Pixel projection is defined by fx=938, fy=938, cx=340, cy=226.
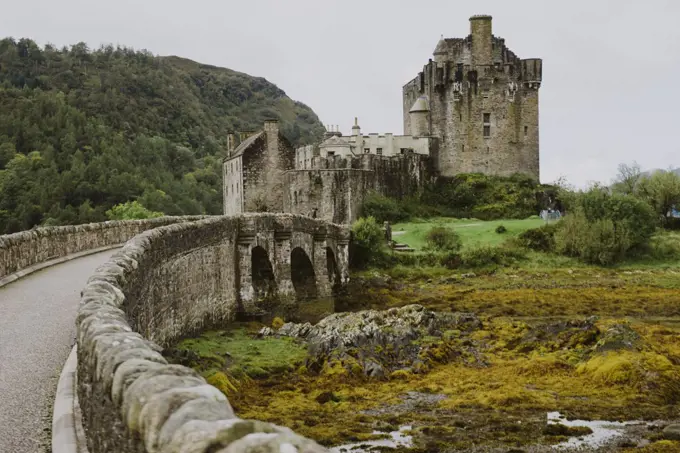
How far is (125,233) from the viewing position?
28.8m

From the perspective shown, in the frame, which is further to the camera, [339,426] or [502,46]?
[502,46]

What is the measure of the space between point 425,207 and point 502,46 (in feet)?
42.0

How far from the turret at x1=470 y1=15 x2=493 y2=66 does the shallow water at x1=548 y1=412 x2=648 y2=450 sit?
41.5m

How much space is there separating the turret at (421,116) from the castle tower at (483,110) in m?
0.12

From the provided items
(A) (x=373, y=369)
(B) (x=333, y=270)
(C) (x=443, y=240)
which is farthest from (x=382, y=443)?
(C) (x=443, y=240)

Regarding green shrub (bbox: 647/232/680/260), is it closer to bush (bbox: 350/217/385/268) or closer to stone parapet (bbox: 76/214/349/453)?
bush (bbox: 350/217/385/268)

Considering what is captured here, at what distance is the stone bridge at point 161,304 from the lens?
412cm

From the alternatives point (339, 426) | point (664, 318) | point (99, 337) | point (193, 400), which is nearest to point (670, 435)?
point (339, 426)

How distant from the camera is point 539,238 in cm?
4253

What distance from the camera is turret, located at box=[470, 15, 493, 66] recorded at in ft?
181

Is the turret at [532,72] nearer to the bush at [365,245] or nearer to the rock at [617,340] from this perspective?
the bush at [365,245]

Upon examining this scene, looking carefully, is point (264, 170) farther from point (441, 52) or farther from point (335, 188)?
point (441, 52)

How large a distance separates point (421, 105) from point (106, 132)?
122ft

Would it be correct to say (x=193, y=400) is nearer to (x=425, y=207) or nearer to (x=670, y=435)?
(x=670, y=435)
